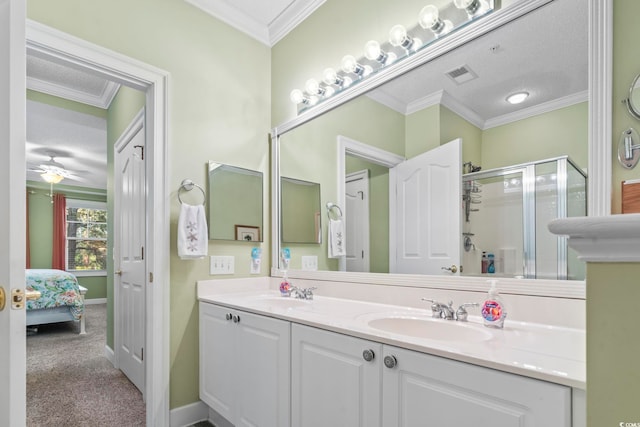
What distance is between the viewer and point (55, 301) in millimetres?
4367

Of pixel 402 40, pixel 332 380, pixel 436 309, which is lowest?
pixel 332 380

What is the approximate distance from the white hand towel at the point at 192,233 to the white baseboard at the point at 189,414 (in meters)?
0.89

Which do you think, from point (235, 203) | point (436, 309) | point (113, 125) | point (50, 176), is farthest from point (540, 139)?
point (50, 176)

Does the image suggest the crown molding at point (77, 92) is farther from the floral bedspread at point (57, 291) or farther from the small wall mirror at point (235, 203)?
the floral bedspread at point (57, 291)

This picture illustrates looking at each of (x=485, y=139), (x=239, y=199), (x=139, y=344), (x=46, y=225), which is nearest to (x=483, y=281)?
(x=485, y=139)

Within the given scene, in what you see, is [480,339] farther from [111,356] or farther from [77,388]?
[111,356]

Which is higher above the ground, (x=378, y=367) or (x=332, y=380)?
(x=378, y=367)

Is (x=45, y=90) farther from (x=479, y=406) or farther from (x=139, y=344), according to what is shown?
(x=479, y=406)

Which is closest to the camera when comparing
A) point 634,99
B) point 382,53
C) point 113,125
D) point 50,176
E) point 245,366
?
point 634,99

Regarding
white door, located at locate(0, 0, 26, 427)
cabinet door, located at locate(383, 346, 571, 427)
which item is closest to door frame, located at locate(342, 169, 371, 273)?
cabinet door, located at locate(383, 346, 571, 427)

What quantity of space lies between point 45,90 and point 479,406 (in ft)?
12.9

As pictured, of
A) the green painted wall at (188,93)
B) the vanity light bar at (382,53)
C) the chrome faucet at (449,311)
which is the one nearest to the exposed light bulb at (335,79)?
the vanity light bar at (382,53)

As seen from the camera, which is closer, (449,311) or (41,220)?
(449,311)

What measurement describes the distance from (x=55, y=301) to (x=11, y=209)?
4218mm
